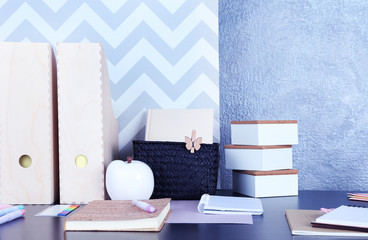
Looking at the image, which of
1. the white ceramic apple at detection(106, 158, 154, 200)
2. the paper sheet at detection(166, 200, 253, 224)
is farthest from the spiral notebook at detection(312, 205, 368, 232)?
the white ceramic apple at detection(106, 158, 154, 200)

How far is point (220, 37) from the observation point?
1.23 metres

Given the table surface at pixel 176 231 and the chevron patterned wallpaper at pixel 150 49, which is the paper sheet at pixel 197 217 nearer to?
the table surface at pixel 176 231

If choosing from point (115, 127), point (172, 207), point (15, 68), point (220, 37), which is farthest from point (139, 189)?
point (220, 37)

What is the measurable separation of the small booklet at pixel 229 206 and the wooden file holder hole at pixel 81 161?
12.4 inches

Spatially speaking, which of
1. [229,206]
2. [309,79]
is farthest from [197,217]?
[309,79]

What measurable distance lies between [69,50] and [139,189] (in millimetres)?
389

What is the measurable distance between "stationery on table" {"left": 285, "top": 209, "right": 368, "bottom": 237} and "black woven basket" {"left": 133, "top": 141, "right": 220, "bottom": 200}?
245 mm

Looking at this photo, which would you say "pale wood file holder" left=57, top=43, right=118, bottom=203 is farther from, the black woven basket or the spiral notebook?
the spiral notebook

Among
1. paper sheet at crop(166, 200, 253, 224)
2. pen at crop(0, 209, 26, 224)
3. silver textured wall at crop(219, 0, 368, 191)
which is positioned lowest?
paper sheet at crop(166, 200, 253, 224)

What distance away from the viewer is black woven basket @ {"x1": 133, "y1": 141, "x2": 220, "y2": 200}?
3.19ft

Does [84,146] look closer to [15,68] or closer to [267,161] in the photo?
[15,68]

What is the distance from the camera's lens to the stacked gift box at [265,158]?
3.26 feet

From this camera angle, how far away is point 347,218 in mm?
674

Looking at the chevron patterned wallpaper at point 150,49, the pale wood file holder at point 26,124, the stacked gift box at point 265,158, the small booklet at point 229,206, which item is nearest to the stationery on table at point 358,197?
the stacked gift box at point 265,158
